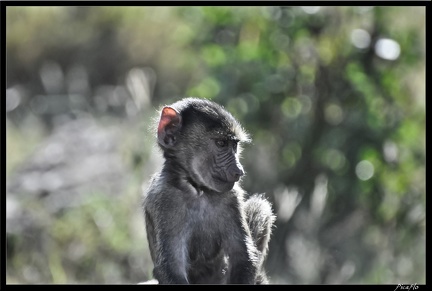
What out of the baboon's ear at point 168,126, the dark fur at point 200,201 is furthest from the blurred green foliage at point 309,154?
the baboon's ear at point 168,126

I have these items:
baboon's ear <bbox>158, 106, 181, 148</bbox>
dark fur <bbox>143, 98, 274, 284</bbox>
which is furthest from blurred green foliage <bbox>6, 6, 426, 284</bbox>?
baboon's ear <bbox>158, 106, 181, 148</bbox>

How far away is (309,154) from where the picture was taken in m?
10.9

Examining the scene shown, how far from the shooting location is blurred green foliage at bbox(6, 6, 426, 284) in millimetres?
10438

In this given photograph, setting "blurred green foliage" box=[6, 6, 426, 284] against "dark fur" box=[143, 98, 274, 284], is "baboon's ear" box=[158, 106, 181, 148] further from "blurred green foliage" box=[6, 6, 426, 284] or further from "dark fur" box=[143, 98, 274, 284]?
"blurred green foliage" box=[6, 6, 426, 284]

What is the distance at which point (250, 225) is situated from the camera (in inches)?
240

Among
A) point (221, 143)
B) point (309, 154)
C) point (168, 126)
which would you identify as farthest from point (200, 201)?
point (309, 154)

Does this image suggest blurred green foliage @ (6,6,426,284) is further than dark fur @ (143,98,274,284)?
Yes

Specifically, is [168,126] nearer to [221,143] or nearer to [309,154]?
[221,143]

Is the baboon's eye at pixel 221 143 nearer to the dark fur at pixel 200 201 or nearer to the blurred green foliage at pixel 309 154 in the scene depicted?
the dark fur at pixel 200 201

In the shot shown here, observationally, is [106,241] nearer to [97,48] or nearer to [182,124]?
[182,124]

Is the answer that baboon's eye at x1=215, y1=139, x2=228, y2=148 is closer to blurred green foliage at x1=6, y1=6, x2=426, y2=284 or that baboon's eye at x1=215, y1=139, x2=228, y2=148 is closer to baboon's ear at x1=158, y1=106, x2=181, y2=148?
baboon's ear at x1=158, y1=106, x2=181, y2=148

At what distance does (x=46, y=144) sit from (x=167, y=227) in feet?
33.2

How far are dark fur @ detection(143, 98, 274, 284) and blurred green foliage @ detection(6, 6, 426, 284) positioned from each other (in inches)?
157

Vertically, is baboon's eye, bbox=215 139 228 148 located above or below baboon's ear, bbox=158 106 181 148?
below
